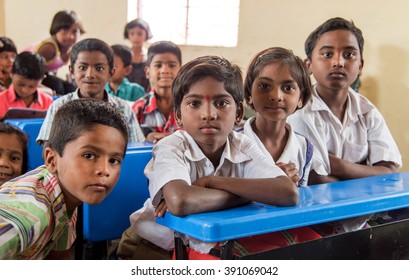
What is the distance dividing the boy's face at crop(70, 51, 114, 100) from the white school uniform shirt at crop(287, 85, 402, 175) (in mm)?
852

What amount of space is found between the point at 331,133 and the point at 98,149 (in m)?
0.82

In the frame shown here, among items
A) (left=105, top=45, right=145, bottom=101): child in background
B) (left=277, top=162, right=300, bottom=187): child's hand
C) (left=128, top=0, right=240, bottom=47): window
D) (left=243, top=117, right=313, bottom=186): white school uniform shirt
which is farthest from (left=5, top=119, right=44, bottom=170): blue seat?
(left=128, top=0, right=240, bottom=47): window

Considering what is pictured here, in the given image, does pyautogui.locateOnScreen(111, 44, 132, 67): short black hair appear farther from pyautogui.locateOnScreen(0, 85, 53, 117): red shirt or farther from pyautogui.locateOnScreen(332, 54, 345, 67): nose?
pyautogui.locateOnScreen(332, 54, 345, 67): nose

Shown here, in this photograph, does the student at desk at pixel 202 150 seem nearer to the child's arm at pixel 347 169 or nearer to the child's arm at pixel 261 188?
the child's arm at pixel 261 188

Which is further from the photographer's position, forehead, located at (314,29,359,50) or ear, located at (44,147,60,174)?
forehead, located at (314,29,359,50)

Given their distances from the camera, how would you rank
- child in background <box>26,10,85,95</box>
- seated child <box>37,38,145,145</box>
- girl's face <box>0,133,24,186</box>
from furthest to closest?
child in background <box>26,10,85,95</box>
seated child <box>37,38,145,145</box>
girl's face <box>0,133,24,186</box>

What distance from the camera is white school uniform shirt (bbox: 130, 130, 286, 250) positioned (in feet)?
3.95

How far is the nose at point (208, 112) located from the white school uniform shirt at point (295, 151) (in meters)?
0.22

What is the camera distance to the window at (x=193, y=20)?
13.5 feet

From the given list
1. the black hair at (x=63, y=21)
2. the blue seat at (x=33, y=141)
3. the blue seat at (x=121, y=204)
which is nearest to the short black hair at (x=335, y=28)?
the blue seat at (x=121, y=204)

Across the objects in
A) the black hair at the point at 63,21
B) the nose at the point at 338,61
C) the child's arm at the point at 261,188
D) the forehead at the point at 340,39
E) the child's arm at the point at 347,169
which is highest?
the black hair at the point at 63,21

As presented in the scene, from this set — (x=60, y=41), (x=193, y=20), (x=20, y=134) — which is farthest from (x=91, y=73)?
(x=193, y=20)

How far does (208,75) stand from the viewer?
1.26 m

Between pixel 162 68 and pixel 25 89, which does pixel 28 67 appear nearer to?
pixel 25 89
